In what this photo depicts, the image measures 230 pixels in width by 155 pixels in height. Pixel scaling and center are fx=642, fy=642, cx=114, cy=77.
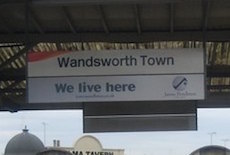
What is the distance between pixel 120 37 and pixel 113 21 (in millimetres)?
482

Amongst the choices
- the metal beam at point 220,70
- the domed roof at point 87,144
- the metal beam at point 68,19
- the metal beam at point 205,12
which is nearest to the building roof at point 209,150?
the metal beam at point 220,70

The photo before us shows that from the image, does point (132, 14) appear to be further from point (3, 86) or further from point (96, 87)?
point (3, 86)

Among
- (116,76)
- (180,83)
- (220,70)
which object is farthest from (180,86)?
(220,70)

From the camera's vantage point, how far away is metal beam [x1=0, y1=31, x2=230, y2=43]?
1131 cm

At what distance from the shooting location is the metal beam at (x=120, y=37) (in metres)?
11.3

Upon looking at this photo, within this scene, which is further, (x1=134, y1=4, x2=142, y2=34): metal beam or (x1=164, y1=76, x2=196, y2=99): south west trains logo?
(x1=164, y1=76, x2=196, y2=99): south west trains logo

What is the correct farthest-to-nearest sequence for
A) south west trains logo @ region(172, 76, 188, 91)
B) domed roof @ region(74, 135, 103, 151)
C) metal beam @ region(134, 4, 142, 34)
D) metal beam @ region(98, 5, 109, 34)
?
domed roof @ region(74, 135, 103, 151) → south west trains logo @ region(172, 76, 188, 91) → metal beam @ region(98, 5, 109, 34) → metal beam @ region(134, 4, 142, 34)

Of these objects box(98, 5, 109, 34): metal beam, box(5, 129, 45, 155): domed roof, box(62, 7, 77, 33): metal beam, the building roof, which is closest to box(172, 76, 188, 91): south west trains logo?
box(98, 5, 109, 34): metal beam

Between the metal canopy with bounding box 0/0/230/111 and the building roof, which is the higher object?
the metal canopy with bounding box 0/0/230/111

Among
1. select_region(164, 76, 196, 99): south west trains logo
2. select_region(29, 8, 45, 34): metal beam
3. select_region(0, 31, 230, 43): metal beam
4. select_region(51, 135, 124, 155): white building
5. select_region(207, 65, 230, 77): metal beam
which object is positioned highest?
select_region(29, 8, 45, 34): metal beam

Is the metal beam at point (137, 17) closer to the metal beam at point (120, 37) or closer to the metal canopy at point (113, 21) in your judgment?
the metal canopy at point (113, 21)

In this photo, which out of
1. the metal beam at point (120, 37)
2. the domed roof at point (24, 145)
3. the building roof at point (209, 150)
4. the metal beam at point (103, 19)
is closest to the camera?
the metal beam at point (103, 19)

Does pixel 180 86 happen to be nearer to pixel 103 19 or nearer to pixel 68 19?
pixel 103 19

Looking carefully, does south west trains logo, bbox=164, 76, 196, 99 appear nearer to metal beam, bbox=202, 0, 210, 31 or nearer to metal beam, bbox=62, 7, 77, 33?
metal beam, bbox=202, 0, 210, 31
